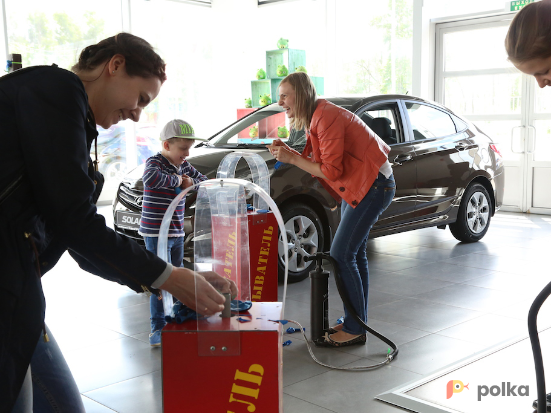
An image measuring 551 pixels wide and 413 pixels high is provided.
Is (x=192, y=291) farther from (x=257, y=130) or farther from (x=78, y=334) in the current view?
(x=257, y=130)

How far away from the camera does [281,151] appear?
11.9 feet

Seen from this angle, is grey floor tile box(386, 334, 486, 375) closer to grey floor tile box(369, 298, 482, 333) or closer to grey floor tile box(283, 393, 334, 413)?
grey floor tile box(369, 298, 482, 333)

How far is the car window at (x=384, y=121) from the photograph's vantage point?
569cm

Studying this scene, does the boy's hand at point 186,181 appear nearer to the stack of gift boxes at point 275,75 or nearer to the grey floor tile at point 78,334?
the grey floor tile at point 78,334

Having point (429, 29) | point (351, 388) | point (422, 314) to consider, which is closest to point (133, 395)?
point (351, 388)

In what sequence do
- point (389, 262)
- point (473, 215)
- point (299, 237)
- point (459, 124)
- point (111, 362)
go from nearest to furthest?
point (111, 362) < point (299, 237) < point (389, 262) < point (459, 124) < point (473, 215)

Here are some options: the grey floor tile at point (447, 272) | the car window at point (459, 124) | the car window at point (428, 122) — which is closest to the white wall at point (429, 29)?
the car window at point (459, 124)

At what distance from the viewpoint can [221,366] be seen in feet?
6.14

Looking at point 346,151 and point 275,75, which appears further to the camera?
point 275,75

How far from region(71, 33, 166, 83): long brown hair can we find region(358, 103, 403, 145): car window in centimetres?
423

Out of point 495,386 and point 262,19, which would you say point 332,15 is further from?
point 495,386

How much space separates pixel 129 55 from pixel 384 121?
4.50m

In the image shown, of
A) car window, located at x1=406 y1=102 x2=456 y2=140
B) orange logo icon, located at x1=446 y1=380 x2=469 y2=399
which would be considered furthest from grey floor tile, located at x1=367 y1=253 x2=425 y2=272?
orange logo icon, located at x1=446 y1=380 x2=469 y2=399

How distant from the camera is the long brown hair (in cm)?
153
